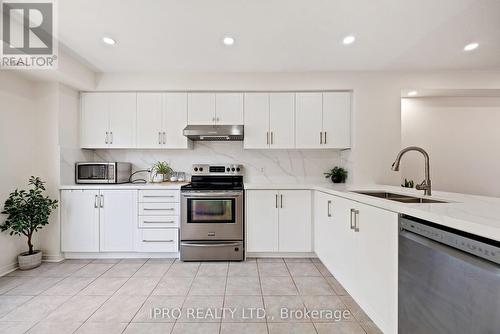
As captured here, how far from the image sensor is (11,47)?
2064mm

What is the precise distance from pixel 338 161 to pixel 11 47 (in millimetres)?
3910

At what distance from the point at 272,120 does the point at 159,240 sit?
215 centimetres

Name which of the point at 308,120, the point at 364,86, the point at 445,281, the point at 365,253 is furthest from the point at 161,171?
the point at 445,281

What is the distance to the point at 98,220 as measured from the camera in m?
2.81

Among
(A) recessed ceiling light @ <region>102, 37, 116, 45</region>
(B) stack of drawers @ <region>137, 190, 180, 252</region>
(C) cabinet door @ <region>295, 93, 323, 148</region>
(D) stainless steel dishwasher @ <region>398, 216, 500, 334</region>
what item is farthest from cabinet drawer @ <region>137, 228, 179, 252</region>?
(D) stainless steel dishwasher @ <region>398, 216, 500, 334</region>

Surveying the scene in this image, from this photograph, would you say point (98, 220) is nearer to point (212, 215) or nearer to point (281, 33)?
point (212, 215)

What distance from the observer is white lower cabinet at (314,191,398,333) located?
1.39 metres

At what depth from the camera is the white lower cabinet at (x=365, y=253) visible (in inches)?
54.7

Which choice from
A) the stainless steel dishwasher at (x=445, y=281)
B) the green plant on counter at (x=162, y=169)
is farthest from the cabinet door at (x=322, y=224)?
the green plant on counter at (x=162, y=169)

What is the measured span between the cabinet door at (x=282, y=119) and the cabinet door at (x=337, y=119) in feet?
1.48

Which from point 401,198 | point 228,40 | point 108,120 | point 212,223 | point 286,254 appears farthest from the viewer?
point 108,120

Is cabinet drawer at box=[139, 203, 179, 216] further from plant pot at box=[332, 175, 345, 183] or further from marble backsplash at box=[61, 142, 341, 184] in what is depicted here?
plant pot at box=[332, 175, 345, 183]

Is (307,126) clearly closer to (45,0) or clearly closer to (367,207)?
(367,207)

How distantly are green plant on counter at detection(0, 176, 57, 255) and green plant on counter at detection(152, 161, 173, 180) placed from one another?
119cm
